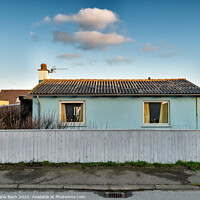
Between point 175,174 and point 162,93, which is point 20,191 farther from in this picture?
point 162,93

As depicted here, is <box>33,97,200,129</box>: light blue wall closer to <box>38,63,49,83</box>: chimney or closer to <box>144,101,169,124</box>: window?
<box>144,101,169,124</box>: window

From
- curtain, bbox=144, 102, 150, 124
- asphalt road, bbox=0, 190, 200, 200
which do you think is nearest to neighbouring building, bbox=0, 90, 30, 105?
curtain, bbox=144, 102, 150, 124

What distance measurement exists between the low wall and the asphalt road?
1.88 m

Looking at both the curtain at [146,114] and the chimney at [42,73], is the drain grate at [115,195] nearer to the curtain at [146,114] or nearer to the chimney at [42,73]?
the curtain at [146,114]

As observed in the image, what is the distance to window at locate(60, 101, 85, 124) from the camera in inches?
406

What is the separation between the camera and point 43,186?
16.6ft

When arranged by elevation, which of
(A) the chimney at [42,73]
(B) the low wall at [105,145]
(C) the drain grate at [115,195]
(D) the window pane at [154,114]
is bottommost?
(C) the drain grate at [115,195]

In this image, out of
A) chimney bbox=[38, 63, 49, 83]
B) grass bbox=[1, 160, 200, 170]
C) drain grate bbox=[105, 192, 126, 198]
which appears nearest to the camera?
drain grate bbox=[105, 192, 126, 198]

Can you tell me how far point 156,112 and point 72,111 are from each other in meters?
4.30

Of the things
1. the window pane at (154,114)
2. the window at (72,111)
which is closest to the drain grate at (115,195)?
the window at (72,111)

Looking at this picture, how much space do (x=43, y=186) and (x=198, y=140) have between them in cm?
504

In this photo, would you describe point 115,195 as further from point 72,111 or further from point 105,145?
point 72,111

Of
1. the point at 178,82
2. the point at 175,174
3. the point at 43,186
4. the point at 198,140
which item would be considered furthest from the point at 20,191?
the point at 178,82

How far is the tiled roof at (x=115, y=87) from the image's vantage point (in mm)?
9961
